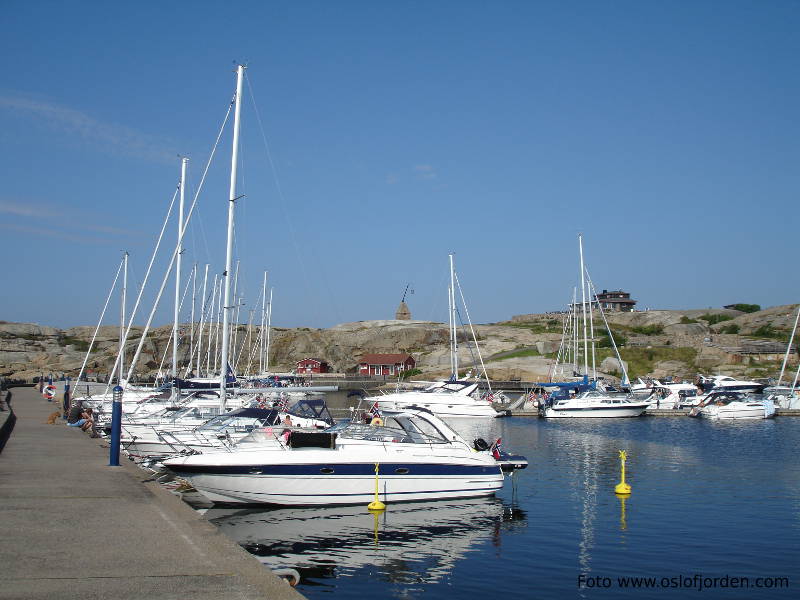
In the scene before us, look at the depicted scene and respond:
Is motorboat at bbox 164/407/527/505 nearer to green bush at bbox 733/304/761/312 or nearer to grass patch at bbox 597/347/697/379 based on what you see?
grass patch at bbox 597/347/697/379

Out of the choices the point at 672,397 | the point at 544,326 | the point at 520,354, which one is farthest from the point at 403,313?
the point at 672,397

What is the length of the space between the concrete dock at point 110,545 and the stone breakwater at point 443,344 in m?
74.5

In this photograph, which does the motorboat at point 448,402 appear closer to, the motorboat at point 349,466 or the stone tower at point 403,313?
the motorboat at point 349,466

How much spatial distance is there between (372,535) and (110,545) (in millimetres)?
7864

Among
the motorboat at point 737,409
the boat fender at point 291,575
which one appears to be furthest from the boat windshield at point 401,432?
the motorboat at point 737,409

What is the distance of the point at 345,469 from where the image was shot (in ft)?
64.2

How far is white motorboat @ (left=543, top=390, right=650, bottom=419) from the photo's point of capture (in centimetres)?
5284

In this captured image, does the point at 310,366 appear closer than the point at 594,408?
No

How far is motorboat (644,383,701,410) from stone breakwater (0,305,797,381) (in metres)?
22.6

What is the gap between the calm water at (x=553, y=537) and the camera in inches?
554

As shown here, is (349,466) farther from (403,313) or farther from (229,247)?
(403,313)

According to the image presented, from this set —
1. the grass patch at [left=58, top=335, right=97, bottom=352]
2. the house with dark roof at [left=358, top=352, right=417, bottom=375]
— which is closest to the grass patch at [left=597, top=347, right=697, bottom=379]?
the house with dark roof at [left=358, top=352, right=417, bottom=375]

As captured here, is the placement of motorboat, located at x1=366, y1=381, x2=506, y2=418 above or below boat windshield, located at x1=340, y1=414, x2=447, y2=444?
below

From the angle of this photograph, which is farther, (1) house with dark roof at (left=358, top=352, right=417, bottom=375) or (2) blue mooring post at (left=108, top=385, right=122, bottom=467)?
(1) house with dark roof at (left=358, top=352, right=417, bottom=375)
